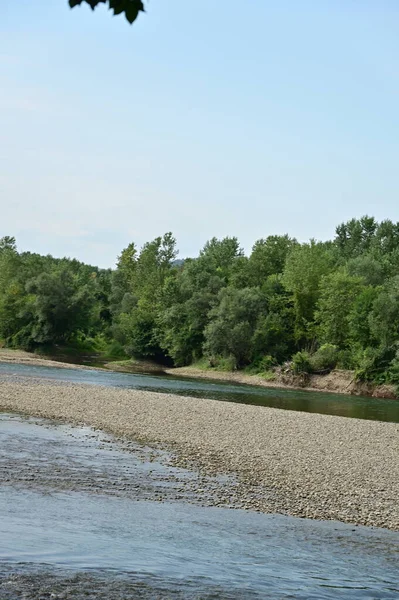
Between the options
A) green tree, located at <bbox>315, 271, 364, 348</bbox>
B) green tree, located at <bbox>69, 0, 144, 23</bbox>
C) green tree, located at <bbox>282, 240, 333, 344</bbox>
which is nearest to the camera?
green tree, located at <bbox>69, 0, 144, 23</bbox>

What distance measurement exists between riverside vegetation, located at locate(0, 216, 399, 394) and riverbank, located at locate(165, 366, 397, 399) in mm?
1028

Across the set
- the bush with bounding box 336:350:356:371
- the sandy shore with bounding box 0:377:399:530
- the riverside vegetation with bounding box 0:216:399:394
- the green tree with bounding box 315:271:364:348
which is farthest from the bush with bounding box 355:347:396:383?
the sandy shore with bounding box 0:377:399:530

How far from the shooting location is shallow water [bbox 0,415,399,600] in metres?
13.5

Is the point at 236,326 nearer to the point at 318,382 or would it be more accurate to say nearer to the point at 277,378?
the point at 277,378

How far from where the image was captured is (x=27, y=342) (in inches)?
4333

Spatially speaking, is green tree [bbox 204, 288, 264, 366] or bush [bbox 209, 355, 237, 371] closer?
green tree [bbox 204, 288, 264, 366]


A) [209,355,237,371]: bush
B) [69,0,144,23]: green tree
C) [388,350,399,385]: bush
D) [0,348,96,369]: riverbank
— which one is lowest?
[0,348,96,369]: riverbank

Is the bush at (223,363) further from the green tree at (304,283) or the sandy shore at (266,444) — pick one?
the sandy shore at (266,444)

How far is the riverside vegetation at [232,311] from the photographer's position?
286 ft

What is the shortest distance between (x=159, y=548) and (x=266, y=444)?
15.5 m

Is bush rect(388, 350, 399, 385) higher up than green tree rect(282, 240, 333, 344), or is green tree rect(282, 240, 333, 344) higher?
green tree rect(282, 240, 333, 344)

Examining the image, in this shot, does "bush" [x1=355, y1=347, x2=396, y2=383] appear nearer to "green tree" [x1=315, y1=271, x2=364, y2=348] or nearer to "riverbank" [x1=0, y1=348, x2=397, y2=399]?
"riverbank" [x1=0, y1=348, x2=397, y2=399]

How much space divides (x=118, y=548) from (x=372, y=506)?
874 cm

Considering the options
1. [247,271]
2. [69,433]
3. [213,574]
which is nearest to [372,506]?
[213,574]
